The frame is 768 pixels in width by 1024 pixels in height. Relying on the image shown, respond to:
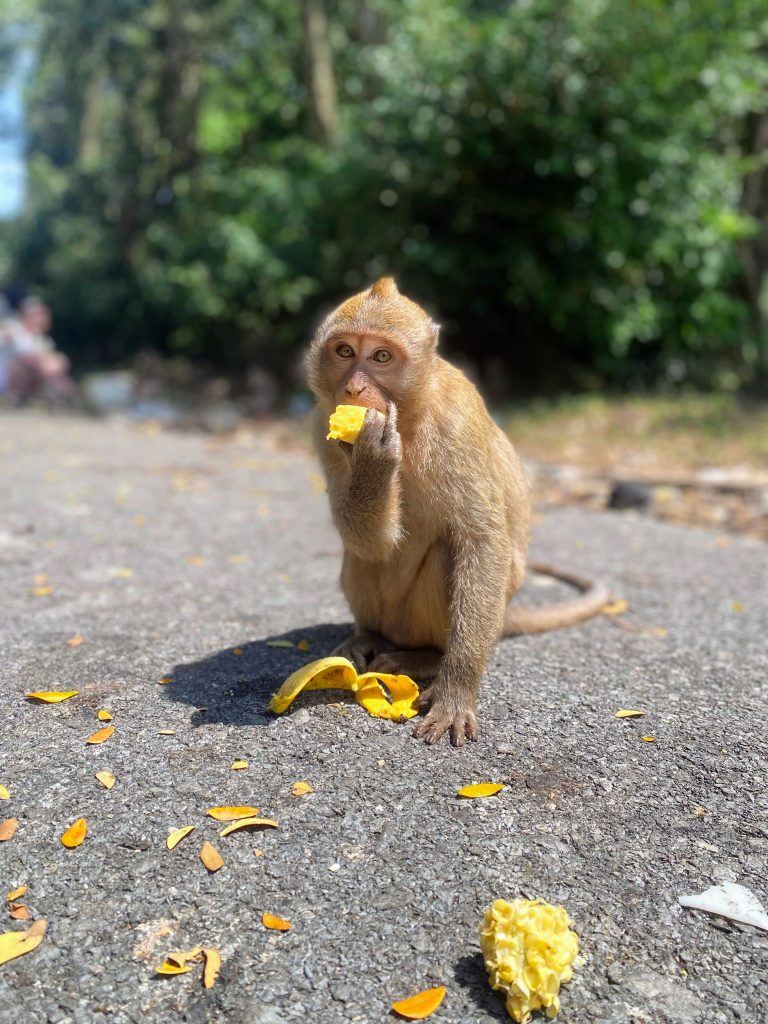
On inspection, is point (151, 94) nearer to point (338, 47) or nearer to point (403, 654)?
point (338, 47)

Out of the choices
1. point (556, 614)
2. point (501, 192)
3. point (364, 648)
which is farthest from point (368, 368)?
point (501, 192)

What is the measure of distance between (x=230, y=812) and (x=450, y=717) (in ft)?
2.69

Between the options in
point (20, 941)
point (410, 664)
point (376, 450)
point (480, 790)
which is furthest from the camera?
point (410, 664)

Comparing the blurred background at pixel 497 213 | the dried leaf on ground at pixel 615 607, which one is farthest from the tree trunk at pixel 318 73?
the dried leaf on ground at pixel 615 607

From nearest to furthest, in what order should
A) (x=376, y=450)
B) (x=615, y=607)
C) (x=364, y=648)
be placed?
(x=376, y=450) < (x=364, y=648) < (x=615, y=607)

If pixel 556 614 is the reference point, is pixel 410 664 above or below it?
above

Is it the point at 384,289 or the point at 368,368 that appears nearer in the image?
the point at 368,368

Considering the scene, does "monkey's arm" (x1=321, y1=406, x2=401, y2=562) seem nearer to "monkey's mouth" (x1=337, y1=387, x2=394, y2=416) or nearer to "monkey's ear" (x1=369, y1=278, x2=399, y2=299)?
"monkey's mouth" (x1=337, y1=387, x2=394, y2=416)

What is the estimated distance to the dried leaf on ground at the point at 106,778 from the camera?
2.81 metres

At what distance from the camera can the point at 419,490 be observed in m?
3.28

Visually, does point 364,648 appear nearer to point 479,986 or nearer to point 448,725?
point 448,725

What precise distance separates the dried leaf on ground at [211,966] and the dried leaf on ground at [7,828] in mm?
695

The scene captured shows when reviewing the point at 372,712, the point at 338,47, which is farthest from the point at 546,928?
the point at 338,47

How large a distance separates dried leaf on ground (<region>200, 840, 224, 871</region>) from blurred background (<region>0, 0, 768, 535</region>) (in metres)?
5.87
